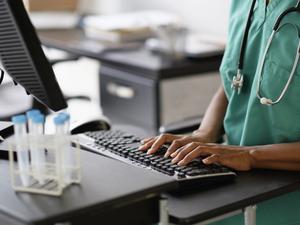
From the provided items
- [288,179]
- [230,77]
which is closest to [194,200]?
[288,179]

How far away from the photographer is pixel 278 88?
1439 mm

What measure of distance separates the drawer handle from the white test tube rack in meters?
1.45

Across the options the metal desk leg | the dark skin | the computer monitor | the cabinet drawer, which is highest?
the computer monitor

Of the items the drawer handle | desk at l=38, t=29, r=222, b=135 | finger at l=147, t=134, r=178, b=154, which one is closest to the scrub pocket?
finger at l=147, t=134, r=178, b=154

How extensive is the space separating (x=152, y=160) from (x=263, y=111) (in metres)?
0.32

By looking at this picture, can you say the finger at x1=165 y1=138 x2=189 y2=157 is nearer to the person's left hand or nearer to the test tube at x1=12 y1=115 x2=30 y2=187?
the person's left hand

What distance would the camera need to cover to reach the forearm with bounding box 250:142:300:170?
1.39m

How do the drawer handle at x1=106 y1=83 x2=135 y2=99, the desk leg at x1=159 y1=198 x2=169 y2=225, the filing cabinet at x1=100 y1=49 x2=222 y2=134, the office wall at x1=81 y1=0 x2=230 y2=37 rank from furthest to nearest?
the office wall at x1=81 y1=0 x2=230 y2=37, the drawer handle at x1=106 y1=83 x2=135 y2=99, the filing cabinet at x1=100 y1=49 x2=222 y2=134, the desk leg at x1=159 y1=198 x2=169 y2=225

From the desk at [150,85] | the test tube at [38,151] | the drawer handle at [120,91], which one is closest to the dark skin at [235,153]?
the test tube at [38,151]

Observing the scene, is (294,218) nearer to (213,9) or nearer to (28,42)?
(28,42)

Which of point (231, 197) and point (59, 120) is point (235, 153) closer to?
point (231, 197)

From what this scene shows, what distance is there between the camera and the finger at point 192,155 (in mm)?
1310

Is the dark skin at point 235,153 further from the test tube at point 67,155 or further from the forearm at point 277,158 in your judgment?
the test tube at point 67,155

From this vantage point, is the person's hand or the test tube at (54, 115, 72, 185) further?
the person's hand
